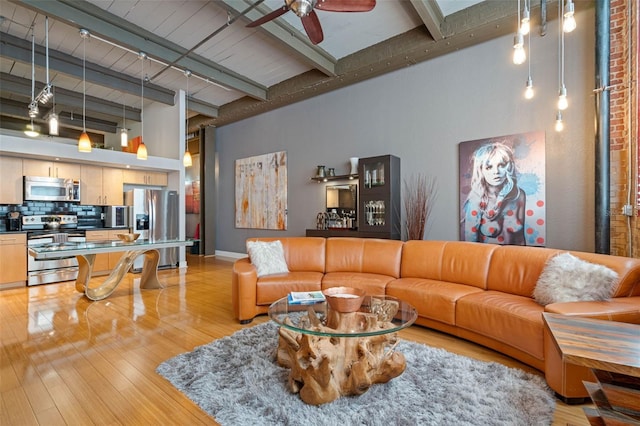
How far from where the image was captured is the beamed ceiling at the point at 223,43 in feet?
12.2

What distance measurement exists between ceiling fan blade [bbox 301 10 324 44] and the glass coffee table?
259cm

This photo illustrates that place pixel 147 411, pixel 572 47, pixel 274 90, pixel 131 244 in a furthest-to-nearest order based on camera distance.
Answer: pixel 274 90, pixel 131 244, pixel 572 47, pixel 147 411

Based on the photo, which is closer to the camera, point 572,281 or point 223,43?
point 572,281

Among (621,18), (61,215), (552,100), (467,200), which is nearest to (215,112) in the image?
(61,215)

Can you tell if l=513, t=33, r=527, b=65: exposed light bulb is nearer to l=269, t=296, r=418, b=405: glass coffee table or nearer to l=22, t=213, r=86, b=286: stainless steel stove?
l=269, t=296, r=418, b=405: glass coffee table

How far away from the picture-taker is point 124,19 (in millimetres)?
4113

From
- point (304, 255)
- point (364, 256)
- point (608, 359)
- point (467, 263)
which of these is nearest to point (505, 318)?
point (467, 263)

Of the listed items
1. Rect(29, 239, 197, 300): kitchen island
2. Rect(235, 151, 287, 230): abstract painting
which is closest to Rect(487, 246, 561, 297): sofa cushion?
Rect(29, 239, 197, 300): kitchen island

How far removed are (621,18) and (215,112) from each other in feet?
23.6

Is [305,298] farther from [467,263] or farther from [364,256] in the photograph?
[467,263]

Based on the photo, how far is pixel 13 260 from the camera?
469 cm

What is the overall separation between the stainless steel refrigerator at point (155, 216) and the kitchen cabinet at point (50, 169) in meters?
0.95

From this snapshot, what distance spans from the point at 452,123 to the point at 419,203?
124cm

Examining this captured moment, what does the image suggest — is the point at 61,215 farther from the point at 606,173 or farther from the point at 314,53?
the point at 606,173
